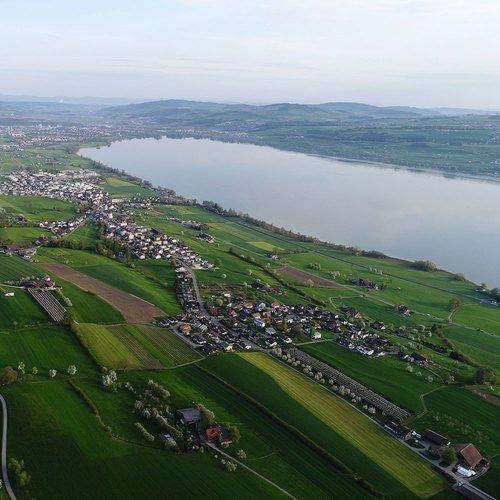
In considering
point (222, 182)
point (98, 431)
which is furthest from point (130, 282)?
point (222, 182)

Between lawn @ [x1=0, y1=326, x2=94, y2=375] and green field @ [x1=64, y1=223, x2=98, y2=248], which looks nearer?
lawn @ [x1=0, y1=326, x2=94, y2=375]

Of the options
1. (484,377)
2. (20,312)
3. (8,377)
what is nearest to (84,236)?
(20,312)

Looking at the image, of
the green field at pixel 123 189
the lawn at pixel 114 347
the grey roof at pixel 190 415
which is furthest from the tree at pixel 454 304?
the green field at pixel 123 189

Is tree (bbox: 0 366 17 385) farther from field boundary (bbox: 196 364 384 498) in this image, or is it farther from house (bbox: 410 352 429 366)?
house (bbox: 410 352 429 366)

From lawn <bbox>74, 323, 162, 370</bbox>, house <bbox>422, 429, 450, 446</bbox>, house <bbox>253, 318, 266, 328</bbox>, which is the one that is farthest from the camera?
house <bbox>253, 318, 266, 328</bbox>

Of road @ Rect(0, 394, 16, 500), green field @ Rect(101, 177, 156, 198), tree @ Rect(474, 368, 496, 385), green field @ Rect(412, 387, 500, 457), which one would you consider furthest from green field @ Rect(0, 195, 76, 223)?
tree @ Rect(474, 368, 496, 385)

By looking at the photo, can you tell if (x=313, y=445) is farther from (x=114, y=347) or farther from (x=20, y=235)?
(x=20, y=235)

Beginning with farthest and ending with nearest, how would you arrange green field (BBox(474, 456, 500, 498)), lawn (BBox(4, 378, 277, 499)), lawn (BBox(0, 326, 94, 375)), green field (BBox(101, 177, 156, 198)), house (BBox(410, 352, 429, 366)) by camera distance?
green field (BBox(101, 177, 156, 198)) → house (BBox(410, 352, 429, 366)) → lawn (BBox(0, 326, 94, 375)) → green field (BBox(474, 456, 500, 498)) → lawn (BBox(4, 378, 277, 499))

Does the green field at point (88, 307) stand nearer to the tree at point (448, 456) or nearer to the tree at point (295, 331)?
the tree at point (295, 331)

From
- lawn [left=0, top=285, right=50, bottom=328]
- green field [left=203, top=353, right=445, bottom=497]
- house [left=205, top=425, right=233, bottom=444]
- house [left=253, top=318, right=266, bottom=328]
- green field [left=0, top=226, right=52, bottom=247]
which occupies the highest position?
green field [left=0, top=226, right=52, bottom=247]
